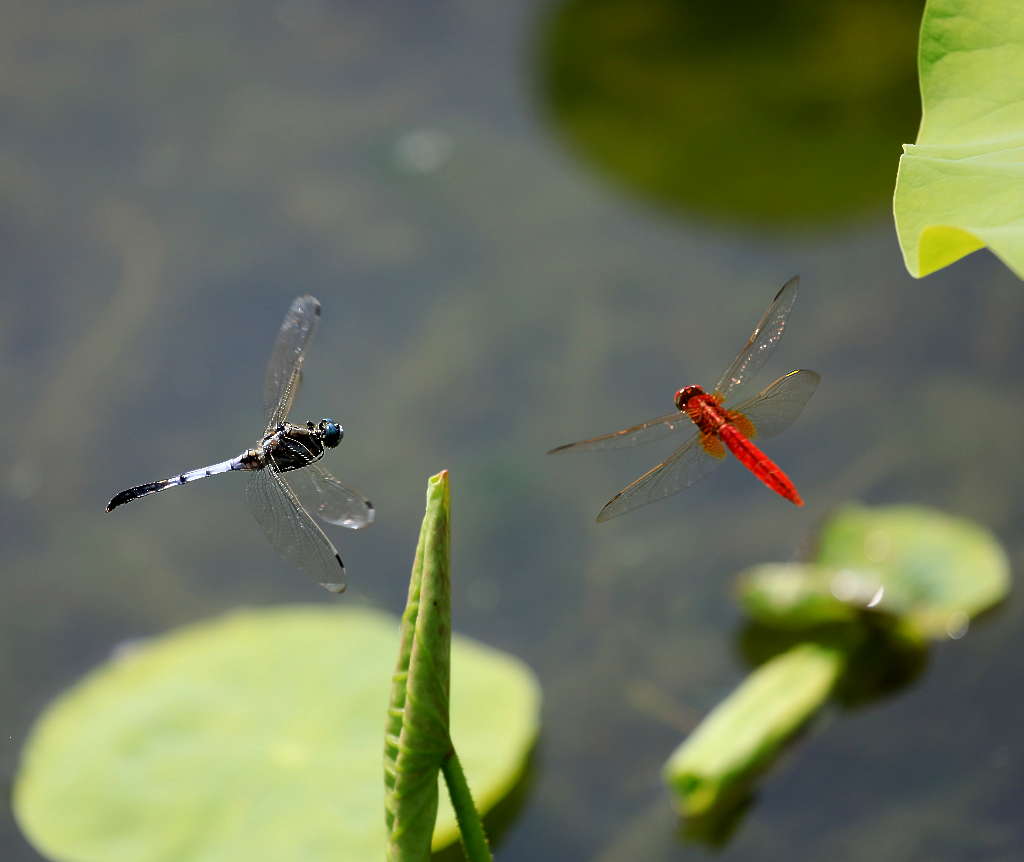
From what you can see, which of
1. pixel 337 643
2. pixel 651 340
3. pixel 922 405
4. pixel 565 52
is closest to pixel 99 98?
pixel 565 52

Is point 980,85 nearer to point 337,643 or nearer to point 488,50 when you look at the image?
point 337,643

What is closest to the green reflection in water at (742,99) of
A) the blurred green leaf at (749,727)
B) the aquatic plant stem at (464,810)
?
the blurred green leaf at (749,727)

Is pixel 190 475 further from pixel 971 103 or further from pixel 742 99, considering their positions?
pixel 742 99

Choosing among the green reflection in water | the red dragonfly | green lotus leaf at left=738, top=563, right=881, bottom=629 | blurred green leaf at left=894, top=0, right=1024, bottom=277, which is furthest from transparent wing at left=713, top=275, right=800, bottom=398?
the green reflection in water

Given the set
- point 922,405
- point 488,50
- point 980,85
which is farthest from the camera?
point 488,50

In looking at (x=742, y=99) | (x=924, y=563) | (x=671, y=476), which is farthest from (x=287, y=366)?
(x=742, y=99)

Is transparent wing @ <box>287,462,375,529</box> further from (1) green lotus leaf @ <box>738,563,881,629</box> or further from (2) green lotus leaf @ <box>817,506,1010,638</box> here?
(2) green lotus leaf @ <box>817,506,1010,638</box>
